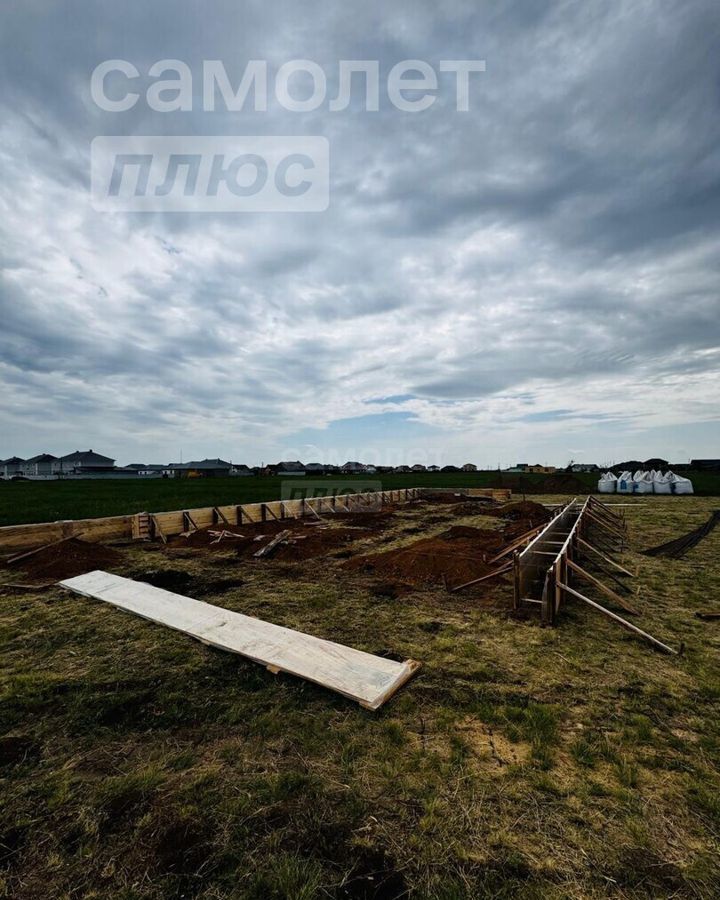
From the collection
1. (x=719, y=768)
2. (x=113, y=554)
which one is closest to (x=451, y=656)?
(x=719, y=768)

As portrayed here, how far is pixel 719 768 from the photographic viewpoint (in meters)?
2.45

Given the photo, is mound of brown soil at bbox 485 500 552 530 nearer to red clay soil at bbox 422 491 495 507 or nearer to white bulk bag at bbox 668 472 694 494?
red clay soil at bbox 422 491 495 507

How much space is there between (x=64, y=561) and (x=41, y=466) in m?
99.9

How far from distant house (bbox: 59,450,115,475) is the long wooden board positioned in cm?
9588

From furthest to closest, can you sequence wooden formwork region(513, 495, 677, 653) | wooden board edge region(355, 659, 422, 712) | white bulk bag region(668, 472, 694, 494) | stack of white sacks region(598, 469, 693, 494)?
stack of white sacks region(598, 469, 693, 494) → white bulk bag region(668, 472, 694, 494) → wooden formwork region(513, 495, 677, 653) → wooden board edge region(355, 659, 422, 712)

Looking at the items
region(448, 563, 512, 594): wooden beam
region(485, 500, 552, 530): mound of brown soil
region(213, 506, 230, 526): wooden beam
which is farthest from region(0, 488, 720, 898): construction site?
region(485, 500, 552, 530): mound of brown soil

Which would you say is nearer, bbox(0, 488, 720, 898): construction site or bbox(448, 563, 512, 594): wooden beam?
bbox(0, 488, 720, 898): construction site

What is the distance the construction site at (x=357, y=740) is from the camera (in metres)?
1.86

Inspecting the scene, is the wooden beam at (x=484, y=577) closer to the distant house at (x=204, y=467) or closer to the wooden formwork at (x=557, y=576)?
the wooden formwork at (x=557, y=576)

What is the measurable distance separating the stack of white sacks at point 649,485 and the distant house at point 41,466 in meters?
97.3

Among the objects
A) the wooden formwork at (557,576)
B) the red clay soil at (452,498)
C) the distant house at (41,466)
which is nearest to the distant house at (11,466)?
the distant house at (41,466)

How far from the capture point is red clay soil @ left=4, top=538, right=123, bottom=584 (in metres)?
6.72

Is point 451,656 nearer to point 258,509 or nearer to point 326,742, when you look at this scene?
point 326,742

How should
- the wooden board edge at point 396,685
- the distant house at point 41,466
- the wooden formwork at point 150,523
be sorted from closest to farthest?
the wooden board edge at point 396,685, the wooden formwork at point 150,523, the distant house at point 41,466
